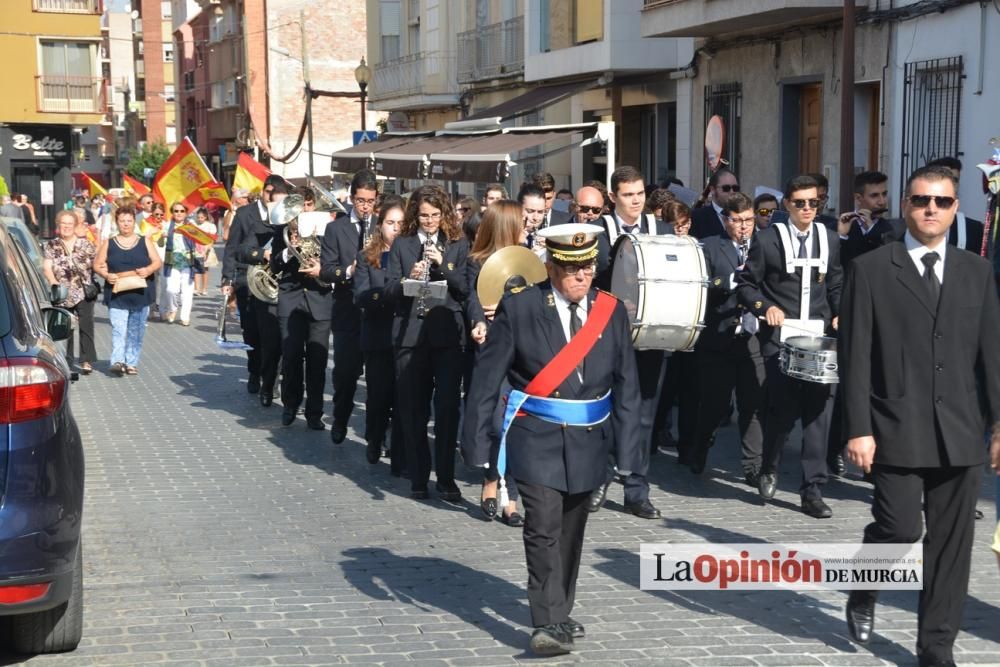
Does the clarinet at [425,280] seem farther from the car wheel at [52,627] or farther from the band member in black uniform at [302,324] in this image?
the car wheel at [52,627]

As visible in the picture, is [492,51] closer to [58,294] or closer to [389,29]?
[389,29]

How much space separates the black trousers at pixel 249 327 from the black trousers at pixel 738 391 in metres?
5.71

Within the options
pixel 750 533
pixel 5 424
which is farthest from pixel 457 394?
pixel 5 424

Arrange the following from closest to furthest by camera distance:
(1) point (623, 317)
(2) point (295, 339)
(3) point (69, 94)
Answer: (1) point (623, 317) < (2) point (295, 339) < (3) point (69, 94)

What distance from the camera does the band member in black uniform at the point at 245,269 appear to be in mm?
13891

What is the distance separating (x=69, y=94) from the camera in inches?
2211

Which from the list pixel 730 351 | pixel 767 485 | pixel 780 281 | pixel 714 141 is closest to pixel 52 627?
pixel 767 485

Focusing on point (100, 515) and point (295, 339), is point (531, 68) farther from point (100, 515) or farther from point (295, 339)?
point (100, 515)

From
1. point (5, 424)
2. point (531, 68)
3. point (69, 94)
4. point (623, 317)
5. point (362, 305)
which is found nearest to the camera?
point (5, 424)

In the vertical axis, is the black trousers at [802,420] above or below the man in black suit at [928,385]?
below

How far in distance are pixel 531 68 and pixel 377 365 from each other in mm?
18650

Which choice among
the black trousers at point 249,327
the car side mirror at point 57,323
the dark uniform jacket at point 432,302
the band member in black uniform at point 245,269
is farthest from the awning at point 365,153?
the car side mirror at point 57,323

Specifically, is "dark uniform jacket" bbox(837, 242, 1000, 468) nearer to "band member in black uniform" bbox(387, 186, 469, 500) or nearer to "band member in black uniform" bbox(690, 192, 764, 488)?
"band member in black uniform" bbox(690, 192, 764, 488)

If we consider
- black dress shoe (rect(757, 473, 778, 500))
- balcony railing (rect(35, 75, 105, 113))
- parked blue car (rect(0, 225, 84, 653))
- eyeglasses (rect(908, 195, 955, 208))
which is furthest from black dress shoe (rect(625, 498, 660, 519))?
balcony railing (rect(35, 75, 105, 113))
